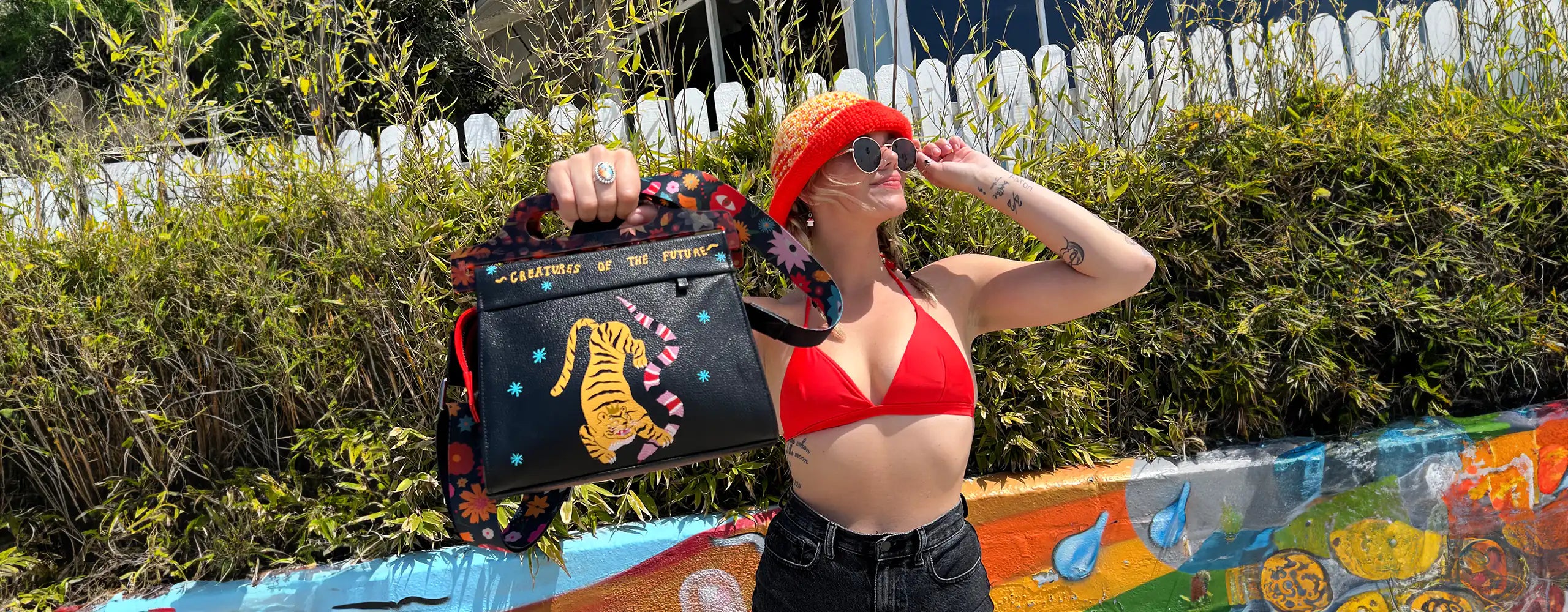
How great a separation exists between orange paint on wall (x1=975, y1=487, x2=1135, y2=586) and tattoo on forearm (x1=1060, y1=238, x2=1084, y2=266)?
142cm

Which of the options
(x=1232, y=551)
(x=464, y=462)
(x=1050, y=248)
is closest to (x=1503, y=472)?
(x=1232, y=551)

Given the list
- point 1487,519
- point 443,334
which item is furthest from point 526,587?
point 1487,519

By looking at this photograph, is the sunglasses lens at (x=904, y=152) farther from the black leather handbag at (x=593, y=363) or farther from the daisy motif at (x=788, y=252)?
the black leather handbag at (x=593, y=363)

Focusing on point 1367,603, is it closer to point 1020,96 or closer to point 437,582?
point 1020,96

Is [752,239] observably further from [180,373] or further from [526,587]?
[180,373]

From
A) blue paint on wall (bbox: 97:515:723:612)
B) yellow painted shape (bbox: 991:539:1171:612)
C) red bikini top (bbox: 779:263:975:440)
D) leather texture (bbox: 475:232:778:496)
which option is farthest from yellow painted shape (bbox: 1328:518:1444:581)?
leather texture (bbox: 475:232:778:496)

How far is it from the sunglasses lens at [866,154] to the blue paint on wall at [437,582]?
63.6 inches

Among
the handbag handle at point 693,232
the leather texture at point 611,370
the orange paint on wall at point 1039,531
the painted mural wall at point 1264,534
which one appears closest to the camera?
the leather texture at point 611,370

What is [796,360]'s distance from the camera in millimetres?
1772

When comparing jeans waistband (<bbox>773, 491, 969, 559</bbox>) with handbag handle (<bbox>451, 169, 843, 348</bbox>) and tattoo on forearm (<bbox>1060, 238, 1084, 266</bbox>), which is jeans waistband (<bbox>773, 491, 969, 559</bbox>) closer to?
handbag handle (<bbox>451, 169, 843, 348</bbox>)

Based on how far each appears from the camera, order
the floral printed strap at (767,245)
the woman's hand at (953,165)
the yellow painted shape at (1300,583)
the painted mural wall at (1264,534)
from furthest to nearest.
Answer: the yellow painted shape at (1300,583) → the painted mural wall at (1264,534) → the woman's hand at (953,165) → the floral printed strap at (767,245)

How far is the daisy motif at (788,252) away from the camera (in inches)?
64.4

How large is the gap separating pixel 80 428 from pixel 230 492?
1.64ft

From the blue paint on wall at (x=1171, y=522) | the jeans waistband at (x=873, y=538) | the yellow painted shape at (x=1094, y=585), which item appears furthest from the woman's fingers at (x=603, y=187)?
the blue paint on wall at (x=1171, y=522)
